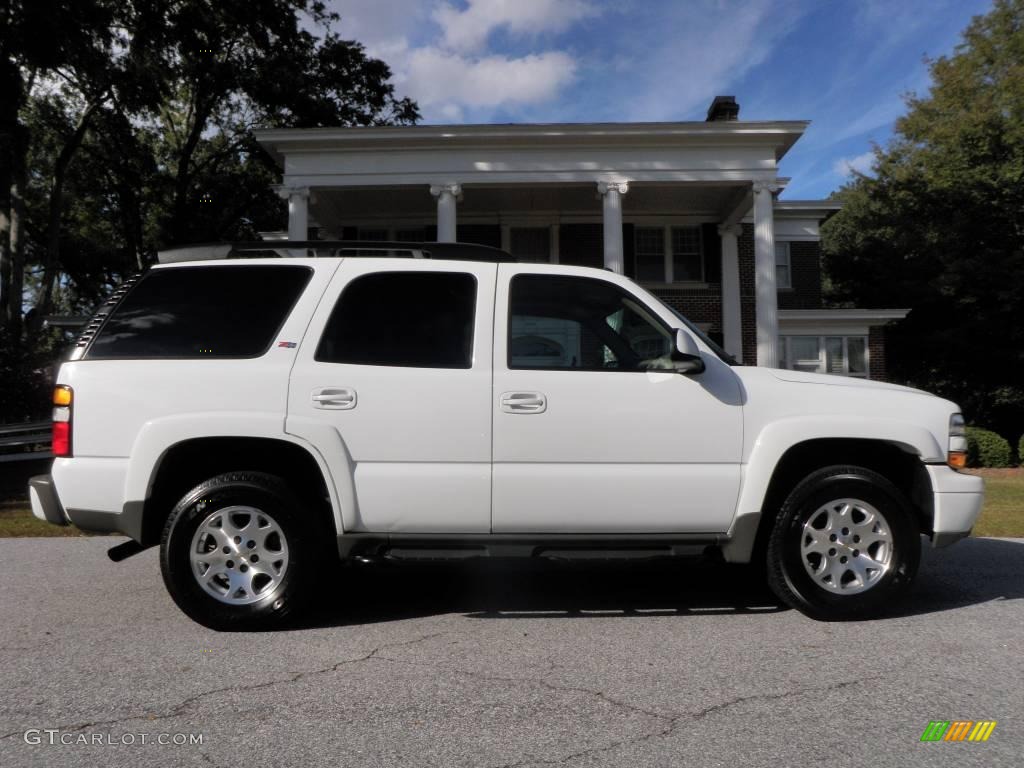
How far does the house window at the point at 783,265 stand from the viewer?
69.2 feet

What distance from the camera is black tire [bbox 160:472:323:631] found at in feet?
12.8

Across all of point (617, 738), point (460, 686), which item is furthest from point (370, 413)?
point (617, 738)

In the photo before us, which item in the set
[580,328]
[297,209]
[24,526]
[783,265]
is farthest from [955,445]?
[783,265]

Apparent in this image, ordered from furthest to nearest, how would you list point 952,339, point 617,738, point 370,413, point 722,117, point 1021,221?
point 952,339
point 1021,221
point 722,117
point 370,413
point 617,738

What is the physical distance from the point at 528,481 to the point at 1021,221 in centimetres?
2322

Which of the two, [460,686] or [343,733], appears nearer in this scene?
[343,733]

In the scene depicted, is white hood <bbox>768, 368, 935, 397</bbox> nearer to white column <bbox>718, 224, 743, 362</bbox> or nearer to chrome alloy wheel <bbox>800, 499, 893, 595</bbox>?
chrome alloy wheel <bbox>800, 499, 893, 595</bbox>

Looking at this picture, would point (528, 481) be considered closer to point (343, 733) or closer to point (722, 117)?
point (343, 733)

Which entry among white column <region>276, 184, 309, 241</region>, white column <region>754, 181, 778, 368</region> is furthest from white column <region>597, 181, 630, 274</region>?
white column <region>276, 184, 309, 241</region>

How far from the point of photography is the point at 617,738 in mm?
2750

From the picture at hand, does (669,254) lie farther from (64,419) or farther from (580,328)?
(64,419)

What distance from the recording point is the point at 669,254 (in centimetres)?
1981

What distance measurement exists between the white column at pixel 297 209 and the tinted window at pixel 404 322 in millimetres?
13306

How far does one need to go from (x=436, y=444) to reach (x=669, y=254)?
55.5 feet
